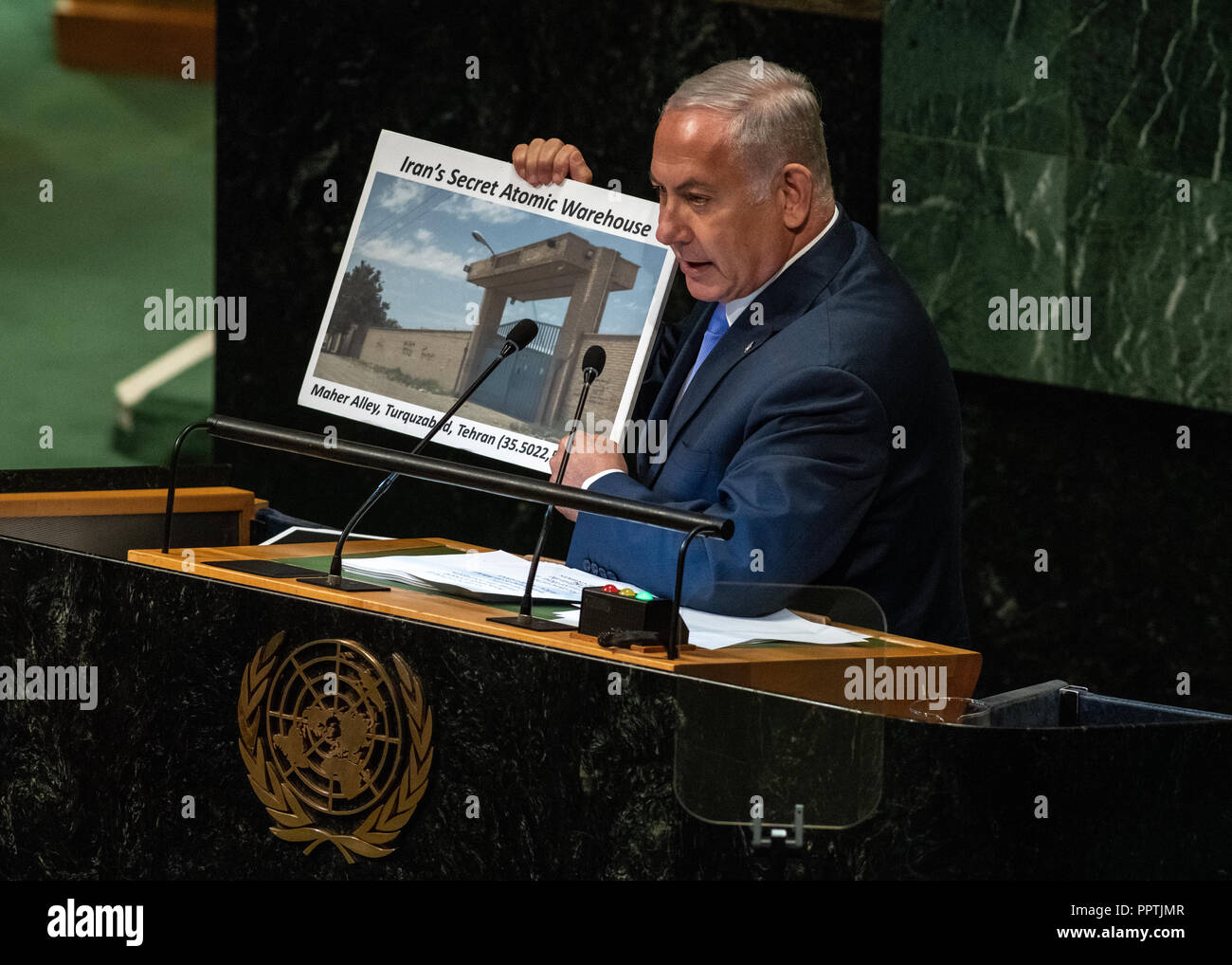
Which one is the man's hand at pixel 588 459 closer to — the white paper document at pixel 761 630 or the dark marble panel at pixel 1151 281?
the white paper document at pixel 761 630

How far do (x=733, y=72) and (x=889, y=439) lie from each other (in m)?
0.69

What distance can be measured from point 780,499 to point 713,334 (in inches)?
27.3

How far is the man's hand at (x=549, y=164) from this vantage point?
11.3 ft

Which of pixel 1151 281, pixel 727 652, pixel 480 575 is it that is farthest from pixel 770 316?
pixel 1151 281

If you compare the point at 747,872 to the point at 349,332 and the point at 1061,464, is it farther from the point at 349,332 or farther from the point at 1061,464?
the point at 1061,464

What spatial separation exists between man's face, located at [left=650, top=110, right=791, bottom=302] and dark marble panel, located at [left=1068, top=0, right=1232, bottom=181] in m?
1.96

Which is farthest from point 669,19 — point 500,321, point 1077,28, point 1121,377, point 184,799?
point 184,799

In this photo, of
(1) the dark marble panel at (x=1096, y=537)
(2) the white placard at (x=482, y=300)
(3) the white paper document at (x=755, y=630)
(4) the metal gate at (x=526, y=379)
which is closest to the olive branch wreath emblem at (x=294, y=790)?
(3) the white paper document at (x=755, y=630)

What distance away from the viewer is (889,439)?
9.82 feet

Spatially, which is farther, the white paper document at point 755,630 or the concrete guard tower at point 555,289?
the concrete guard tower at point 555,289

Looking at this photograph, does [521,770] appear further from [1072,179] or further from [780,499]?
[1072,179]

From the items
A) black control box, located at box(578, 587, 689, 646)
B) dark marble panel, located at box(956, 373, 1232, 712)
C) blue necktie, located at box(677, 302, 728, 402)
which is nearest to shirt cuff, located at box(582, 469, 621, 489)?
blue necktie, located at box(677, 302, 728, 402)

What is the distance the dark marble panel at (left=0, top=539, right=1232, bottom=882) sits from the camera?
2.07 metres

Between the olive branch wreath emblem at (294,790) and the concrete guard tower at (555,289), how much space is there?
1.06m
